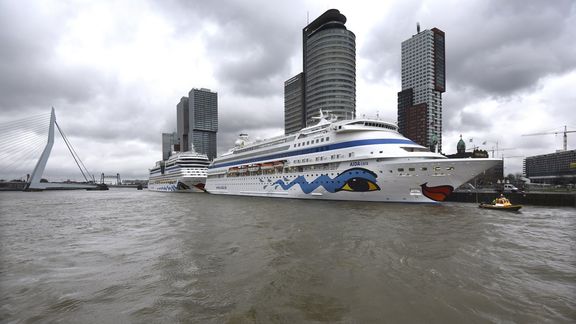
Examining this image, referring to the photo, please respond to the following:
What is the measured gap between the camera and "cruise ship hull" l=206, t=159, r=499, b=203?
23656mm

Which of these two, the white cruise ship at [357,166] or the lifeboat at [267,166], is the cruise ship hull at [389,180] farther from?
the lifeboat at [267,166]

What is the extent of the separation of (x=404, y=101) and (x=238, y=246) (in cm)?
18281

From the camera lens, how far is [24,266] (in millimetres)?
8781

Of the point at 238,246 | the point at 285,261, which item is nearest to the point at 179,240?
the point at 238,246

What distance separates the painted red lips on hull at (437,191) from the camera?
24609 mm

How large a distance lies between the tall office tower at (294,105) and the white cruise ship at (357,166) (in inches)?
3640

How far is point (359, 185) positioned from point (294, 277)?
22192 millimetres

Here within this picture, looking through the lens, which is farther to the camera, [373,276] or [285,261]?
[285,261]

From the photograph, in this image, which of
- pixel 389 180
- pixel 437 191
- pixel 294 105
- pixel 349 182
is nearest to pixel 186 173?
pixel 349 182

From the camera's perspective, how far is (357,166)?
28547mm

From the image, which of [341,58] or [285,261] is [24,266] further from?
[341,58]

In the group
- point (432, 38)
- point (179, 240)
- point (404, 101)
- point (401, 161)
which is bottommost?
point (179, 240)

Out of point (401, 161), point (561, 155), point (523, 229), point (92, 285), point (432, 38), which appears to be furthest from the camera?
point (432, 38)

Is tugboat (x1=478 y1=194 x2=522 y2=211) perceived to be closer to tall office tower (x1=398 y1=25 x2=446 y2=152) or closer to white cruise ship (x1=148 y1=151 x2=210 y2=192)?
white cruise ship (x1=148 y1=151 x2=210 y2=192)
